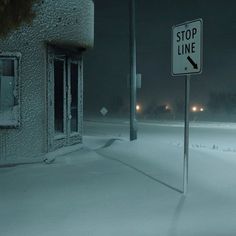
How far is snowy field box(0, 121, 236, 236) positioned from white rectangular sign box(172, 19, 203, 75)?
206 cm

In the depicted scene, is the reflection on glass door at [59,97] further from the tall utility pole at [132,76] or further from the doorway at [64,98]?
the tall utility pole at [132,76]

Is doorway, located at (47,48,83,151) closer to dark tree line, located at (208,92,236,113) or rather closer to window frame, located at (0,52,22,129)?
window frame, located at (0,52,22,129)

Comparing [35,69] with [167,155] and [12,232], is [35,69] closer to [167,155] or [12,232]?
[167,155]

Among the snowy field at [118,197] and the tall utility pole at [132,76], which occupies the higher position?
the tall utility pole at [132,76]

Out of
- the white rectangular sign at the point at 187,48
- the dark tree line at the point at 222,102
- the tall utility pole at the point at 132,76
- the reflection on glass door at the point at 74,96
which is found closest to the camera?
the white rectangular sign at the point at 187,48

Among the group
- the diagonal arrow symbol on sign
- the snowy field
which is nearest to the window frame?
the snowy field

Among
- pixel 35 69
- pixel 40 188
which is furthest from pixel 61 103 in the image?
pixel 40 188

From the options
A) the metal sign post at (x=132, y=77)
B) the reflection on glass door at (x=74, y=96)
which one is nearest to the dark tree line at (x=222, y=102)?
the metal sign post at (x=132, y=77)

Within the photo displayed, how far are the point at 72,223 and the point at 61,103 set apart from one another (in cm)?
634

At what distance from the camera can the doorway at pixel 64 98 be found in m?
12.0

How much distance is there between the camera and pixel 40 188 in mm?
8773

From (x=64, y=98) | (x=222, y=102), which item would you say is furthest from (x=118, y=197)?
(x=222, y=102)

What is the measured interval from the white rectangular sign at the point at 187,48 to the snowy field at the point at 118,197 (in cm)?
206

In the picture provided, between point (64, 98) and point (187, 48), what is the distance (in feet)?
16.6
